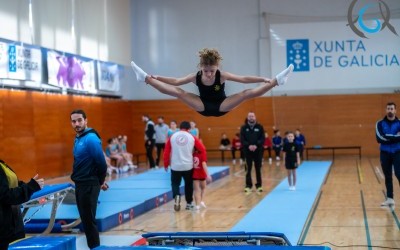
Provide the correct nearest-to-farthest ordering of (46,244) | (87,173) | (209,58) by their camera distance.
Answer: (46,244) → (209,58) → (87,173)

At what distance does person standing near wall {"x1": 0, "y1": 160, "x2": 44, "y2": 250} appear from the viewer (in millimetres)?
5266

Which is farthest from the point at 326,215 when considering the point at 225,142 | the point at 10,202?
the point at 225,142

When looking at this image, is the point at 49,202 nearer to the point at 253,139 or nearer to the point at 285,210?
the point at 285,210

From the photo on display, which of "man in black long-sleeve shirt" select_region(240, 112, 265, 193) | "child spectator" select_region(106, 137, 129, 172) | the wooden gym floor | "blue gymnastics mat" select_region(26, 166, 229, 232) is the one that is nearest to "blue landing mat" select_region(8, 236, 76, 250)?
"blue gymnastics mat" select_region(26, 166, 229, 232)

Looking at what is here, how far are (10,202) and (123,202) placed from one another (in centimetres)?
641

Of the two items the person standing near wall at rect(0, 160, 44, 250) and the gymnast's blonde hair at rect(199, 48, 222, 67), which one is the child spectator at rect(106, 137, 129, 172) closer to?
the gymnast's blonde hair at rect(199, 48, 222, 67)

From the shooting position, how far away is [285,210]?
416 inches

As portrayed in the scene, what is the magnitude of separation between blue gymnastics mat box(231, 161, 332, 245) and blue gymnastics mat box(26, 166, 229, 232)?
212 centimetres

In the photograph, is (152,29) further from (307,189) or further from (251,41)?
(307,189)

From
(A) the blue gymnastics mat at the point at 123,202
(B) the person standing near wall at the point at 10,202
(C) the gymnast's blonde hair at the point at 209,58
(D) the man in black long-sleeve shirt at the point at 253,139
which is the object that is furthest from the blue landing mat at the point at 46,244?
(D) the man in black long-sleeve shirt at the point at 253,139

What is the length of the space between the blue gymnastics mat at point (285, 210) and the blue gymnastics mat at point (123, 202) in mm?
2123

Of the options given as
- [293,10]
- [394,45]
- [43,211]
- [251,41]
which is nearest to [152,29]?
[251,41]

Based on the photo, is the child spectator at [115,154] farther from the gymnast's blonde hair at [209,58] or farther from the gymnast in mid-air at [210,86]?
the gymnast's blonde hair at [209,58]

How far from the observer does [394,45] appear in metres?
A: 23.0
